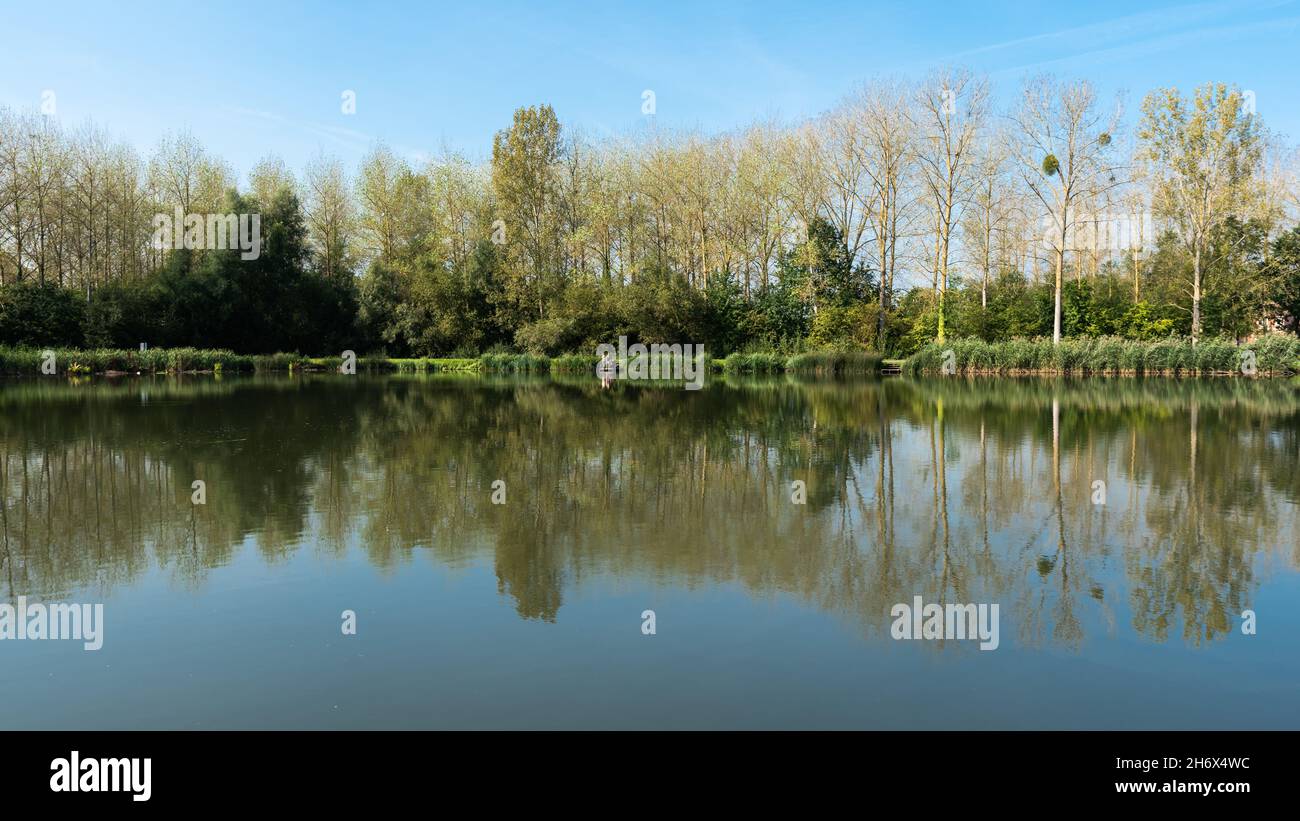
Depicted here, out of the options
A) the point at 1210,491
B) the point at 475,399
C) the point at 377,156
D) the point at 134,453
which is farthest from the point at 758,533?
the point at 377,156

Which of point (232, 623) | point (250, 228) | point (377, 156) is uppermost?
point (377, 156)

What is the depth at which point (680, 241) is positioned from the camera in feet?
144

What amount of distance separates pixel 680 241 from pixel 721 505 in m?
37.4

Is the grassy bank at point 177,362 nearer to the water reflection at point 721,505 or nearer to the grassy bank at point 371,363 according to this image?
the grassy bank at point 371,363

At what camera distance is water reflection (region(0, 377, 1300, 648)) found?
5.31 m

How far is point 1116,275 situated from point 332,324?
136 feet

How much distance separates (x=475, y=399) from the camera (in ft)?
70.1

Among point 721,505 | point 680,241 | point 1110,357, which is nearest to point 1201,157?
point 1110,357

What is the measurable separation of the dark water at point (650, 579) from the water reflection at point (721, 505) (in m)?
0.04

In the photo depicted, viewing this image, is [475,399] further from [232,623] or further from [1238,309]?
[1238,309]

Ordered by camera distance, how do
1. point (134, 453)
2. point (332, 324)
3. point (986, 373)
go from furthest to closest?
point (332, 324) < point (986, 373) < point (134, 453)

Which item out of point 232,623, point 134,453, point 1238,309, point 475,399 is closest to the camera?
point 232,623

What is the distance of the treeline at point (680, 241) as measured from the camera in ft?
115

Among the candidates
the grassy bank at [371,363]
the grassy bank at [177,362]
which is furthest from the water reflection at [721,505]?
the grassy bank at [177,362]
